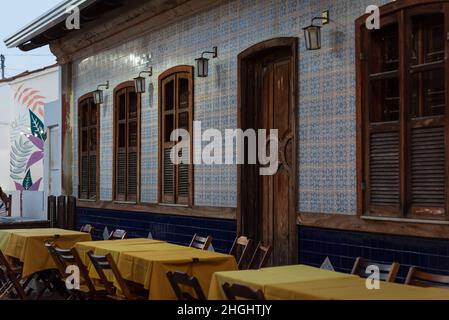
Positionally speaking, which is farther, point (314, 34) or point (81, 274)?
point (314, 34)

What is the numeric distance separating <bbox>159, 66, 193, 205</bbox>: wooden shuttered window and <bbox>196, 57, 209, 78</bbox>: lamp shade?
43 cm

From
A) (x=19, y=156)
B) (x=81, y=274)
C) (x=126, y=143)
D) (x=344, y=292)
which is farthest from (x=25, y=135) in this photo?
(x=344, y=292)

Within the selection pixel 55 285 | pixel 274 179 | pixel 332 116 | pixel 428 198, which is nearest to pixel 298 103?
pixel 332 116

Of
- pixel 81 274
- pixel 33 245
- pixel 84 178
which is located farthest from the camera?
pixel 84 178

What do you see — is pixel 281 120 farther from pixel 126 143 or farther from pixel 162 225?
pixel 126 143

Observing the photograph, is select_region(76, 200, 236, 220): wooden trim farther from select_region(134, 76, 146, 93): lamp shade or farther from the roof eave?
the roof eave

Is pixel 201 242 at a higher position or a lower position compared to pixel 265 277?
lower

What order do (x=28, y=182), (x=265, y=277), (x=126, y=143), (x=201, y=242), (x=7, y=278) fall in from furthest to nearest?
1. (x=28, y=182)
2. (x=126, y=143)
3. (x=201, y=242)
4. (x=7, y=278)
5. (x=265, y=277)

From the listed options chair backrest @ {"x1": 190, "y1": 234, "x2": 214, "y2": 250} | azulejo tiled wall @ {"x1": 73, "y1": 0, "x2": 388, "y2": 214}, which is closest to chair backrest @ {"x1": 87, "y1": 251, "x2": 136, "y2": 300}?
chair backrest @ {"x1": 190, "y1": 234, "x2": 214, "y2": 250}

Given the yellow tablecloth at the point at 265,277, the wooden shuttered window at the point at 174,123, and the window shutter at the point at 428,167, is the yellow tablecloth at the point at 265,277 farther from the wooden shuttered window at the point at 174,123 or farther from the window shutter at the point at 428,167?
the wooden shuttered window at the point at 174,123

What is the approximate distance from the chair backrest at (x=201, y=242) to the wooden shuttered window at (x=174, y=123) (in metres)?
1.51

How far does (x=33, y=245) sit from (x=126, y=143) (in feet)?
11.8

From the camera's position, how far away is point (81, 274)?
7.03m

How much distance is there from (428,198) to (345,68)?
166 centimetres
